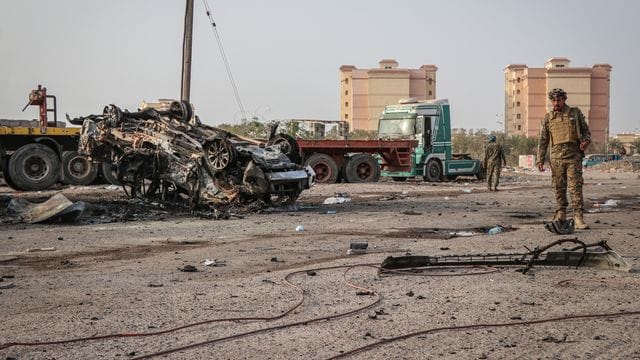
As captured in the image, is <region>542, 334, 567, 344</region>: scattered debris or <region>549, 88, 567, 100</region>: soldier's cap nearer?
<region>542, 334, 567, 344</region>: scattered debris

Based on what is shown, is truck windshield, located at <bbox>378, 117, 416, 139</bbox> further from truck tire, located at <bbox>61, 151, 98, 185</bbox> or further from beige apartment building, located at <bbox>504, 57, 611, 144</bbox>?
beige apartment building, located at <bbox>504, 57, 611, 144</bbox>

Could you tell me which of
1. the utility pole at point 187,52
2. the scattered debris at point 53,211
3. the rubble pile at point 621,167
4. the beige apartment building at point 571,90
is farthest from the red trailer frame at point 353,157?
the beige apartment building at point 571,90

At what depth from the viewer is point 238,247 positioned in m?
8.30

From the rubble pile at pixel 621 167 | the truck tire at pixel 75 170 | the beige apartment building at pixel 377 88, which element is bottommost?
the rubble pile at pixel 621 167

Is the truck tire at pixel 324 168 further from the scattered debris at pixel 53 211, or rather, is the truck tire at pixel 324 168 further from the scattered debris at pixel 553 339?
the scattered debris at pixel 553 339

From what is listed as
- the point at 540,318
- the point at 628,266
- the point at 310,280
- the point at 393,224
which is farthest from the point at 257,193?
the point at 540,318

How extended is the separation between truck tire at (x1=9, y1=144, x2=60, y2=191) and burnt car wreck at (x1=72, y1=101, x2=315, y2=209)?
14.3 ft

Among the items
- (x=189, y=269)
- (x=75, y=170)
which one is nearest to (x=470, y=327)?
(x=189, y=269)

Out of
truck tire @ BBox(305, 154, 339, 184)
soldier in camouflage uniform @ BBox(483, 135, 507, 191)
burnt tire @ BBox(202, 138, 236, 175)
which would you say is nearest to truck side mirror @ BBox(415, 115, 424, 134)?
truck tire @ BBox(305, 154, 339, 184)

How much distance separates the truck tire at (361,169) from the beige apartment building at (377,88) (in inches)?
2160

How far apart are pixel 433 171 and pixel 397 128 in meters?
2.07

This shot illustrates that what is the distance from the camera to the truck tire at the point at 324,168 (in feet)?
76.2

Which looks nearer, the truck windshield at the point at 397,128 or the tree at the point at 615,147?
the truck windshield at the point at 397,128

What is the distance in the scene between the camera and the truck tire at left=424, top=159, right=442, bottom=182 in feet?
84.6
